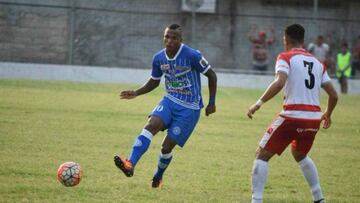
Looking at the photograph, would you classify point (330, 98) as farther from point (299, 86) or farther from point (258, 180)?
point (258, 180)

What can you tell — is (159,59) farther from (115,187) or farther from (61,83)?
(61,83)

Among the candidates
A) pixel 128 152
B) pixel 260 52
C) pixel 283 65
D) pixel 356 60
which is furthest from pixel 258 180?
pixel 356 60

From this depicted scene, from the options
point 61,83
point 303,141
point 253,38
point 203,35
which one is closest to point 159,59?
point 303,141

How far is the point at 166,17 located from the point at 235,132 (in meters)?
17.5

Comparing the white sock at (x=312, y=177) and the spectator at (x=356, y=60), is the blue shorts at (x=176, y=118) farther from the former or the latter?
the spectator at (x=356, y=60)

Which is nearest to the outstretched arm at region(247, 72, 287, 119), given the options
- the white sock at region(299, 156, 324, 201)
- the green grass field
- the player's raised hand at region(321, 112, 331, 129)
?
the player's raised hand at region(321, 112, 331, 129)

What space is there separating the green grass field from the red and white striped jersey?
Result: 1416 mm

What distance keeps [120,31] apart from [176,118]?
71.6 ft

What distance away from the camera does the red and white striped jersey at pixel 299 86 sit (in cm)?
747

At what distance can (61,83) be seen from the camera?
24.6 meters

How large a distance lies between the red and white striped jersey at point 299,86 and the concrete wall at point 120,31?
2130 centimetres

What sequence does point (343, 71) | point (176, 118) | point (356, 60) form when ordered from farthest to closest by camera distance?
point (356, 60)
point (343, 71)
point (176, 118)

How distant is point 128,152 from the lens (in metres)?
11.7

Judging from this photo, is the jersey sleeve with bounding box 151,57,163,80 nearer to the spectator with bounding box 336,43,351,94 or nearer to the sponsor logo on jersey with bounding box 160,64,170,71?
the sponsor logo on jersey with bounding box 160,64,170,71
